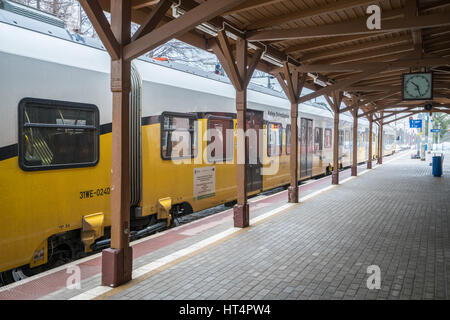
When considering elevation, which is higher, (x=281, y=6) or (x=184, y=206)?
(x=281, y=6)

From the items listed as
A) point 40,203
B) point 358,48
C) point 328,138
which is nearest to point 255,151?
point 358,48

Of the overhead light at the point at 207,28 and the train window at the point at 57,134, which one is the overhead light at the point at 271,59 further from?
the train window at the point at 57,134

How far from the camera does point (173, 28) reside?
3.96 metres

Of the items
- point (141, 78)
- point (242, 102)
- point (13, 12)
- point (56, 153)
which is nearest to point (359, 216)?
point (242, 102)

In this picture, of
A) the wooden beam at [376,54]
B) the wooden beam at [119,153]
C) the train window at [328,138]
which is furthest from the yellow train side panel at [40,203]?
the train window at [328,138]

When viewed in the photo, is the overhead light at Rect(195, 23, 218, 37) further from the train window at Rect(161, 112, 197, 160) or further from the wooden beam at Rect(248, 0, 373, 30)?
the train window at Rect(161, 112, 197, 160)

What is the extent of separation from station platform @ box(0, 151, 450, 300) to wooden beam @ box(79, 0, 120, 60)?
2636 millimetres

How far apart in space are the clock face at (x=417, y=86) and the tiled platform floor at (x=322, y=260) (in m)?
2.70

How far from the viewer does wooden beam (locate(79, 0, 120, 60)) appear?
3.70m

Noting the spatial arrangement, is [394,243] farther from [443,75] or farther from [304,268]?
[443,75]

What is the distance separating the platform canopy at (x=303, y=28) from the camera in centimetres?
402

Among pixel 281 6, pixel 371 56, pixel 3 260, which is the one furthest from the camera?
pixel 371 56

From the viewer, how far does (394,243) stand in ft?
19.3

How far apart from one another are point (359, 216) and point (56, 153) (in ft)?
20.2
